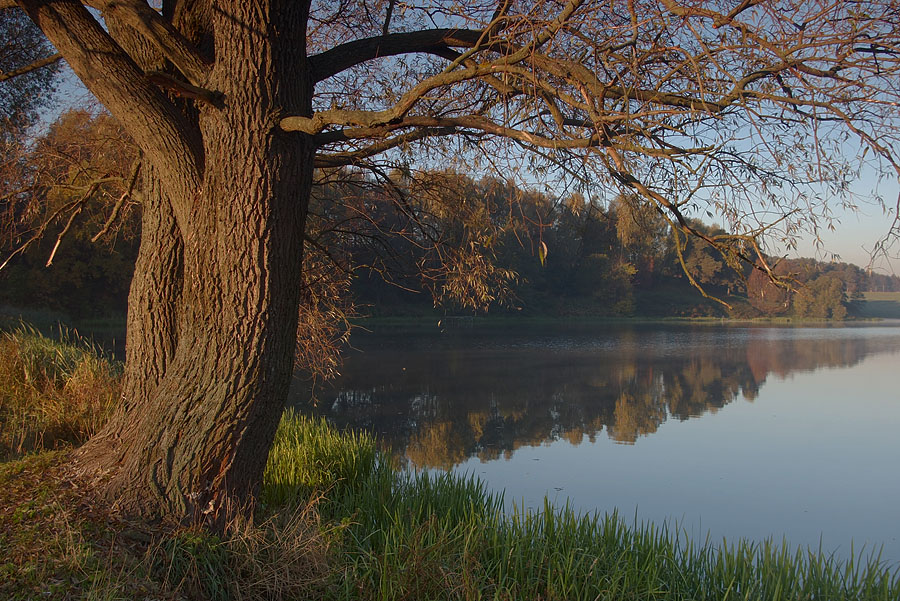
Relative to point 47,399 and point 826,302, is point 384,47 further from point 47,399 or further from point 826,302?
point 826,302

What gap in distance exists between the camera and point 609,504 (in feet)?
20.8

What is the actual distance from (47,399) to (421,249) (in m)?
5.39

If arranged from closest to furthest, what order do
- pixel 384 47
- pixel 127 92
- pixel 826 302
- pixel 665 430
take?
pixel 127 92 < pixel 384 47 < pixel 665 430 < pixel 826 302

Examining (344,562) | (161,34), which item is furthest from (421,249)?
(344,562)

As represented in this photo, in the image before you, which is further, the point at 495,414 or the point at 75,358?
the point at 495,414

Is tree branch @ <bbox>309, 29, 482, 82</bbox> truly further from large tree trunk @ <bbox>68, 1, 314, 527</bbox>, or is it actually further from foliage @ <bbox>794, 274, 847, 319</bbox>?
foliage @ <bbox>794, 274, 847, 319</bbox>

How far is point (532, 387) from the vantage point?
13273mm

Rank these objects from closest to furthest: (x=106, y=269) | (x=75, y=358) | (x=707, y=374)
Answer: (x=75, y=358)
(x=707, y=374)
(x=106, y=269)

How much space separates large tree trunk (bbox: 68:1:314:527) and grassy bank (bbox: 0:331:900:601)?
0.23m

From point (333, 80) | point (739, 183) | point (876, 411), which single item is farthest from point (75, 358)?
point (876, 411)

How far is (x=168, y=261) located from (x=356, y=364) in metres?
12.3

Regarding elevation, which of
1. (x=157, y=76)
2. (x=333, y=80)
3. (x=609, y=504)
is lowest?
(x=609, y=504)

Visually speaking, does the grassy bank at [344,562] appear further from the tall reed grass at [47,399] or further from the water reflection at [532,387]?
the water reflection at [532,387]

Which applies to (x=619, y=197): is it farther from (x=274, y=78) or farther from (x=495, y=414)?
(x=495, y=414)
